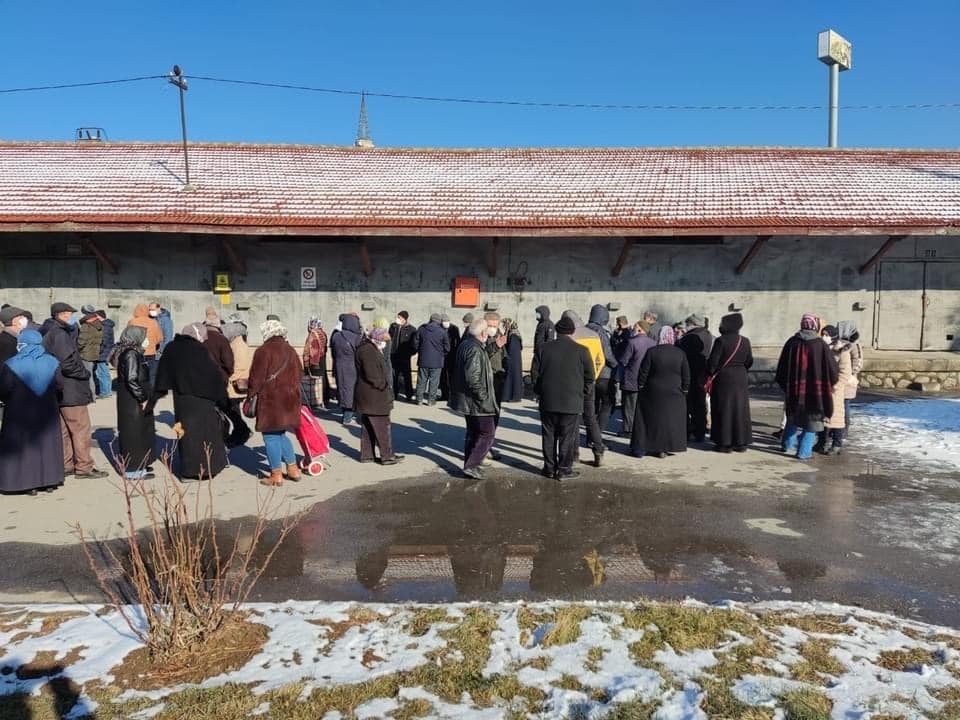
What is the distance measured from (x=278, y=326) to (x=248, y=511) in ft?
6.11

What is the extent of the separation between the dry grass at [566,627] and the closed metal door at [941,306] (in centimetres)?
1390

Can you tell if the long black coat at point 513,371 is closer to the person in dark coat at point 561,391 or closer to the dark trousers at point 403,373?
the dark trousers at point 403,373

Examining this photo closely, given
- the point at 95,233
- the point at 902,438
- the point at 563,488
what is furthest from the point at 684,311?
the point at 95,233

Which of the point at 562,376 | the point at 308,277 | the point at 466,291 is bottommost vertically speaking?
the point at 562,376

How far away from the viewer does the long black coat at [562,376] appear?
7152 millimetres

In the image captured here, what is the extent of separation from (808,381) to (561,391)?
10.1 ft

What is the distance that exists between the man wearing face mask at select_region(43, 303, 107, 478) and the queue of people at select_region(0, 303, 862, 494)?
0.02 m

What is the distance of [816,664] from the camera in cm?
368

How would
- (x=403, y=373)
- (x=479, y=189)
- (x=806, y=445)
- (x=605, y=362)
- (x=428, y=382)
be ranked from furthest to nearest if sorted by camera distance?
(x=479, y=189), (x=403, y=373), (x=428, y=382), (x=605, y=362), (x=806, y=445)

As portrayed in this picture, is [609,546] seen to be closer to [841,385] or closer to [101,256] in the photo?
Result: [841,385]

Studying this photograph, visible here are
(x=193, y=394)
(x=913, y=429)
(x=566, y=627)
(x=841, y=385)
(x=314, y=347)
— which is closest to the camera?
(x=566, y=627)

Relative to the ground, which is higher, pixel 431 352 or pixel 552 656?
pixel 431 352

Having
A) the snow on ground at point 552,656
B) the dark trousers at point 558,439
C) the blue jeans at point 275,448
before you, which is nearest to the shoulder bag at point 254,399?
the blue jeans at point 275,448

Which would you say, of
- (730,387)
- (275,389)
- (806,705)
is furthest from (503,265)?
(806,705)
